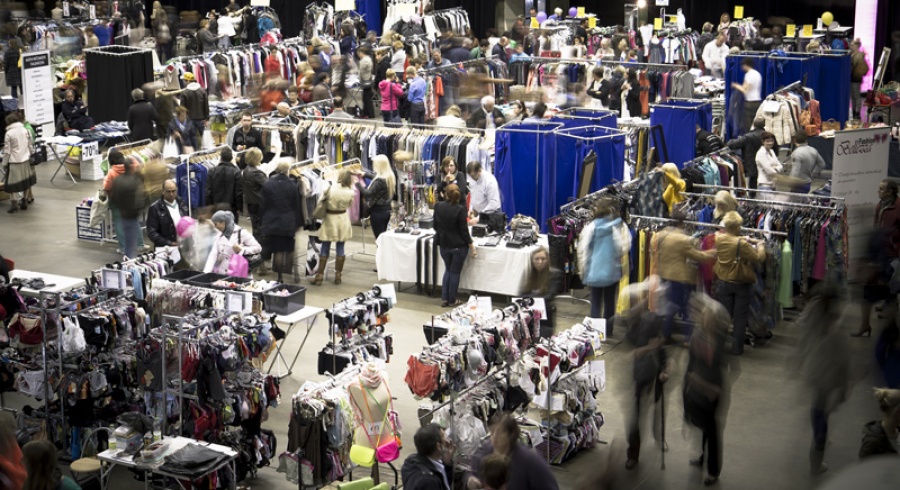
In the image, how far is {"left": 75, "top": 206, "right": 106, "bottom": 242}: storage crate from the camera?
1335cm

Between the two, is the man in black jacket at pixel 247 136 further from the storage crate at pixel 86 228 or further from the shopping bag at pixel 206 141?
the shopping bag at pixel 206 141

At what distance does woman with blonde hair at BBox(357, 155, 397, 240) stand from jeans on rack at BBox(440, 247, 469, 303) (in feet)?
4.06

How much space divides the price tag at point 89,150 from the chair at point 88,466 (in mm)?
8567

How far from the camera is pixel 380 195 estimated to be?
12094 millimetres

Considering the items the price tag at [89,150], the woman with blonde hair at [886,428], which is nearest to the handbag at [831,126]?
the price tag at [89,150]

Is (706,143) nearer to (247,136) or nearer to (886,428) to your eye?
(247,136)

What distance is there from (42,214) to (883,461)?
14.2 metres

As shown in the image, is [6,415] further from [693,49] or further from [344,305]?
[693,49]

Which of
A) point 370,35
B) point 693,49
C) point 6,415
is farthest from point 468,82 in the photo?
point 6,415

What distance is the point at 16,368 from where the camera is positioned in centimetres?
829

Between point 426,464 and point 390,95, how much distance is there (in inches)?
498

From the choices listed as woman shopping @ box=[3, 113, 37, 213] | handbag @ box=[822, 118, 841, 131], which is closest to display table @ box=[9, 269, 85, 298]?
woman shopping @ box=[3, 113, 37, 213]

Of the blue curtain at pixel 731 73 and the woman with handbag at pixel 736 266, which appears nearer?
the woman with handbag at pixel 736 266

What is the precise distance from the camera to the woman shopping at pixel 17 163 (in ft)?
45.4
